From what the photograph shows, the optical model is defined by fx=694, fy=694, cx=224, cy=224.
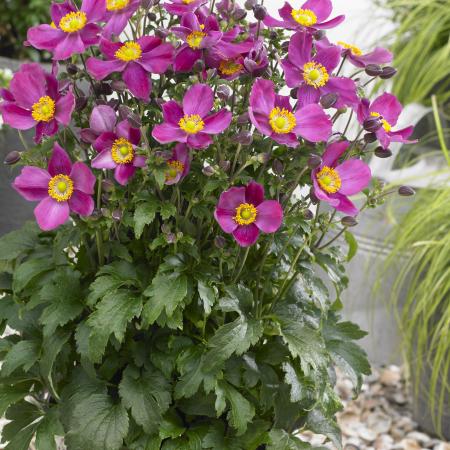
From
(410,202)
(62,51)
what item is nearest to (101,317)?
(62,51)

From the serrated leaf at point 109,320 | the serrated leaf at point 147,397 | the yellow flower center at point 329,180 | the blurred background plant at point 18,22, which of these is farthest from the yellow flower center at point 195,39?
the blurred background plant at point 18,22

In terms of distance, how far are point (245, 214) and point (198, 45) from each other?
206 millimetres

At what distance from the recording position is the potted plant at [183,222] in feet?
2.67

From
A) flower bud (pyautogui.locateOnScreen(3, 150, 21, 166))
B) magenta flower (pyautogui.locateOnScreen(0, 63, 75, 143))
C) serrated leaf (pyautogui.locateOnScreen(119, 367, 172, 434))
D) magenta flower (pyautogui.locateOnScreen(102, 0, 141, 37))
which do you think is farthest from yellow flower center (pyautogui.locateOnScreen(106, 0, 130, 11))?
serrated leaf (pyautogui.locateOnScreen(119, 367, 172, 434))

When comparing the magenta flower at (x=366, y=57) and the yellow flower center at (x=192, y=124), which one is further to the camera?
the magenta flower at (x=366, y=57)

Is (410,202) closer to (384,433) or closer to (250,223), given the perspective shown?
(384,433)

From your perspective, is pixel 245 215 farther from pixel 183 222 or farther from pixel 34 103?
pixel 34 103

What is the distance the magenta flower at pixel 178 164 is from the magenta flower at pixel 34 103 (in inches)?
5.4

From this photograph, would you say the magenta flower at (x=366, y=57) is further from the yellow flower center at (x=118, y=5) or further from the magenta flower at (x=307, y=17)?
the yellow flower center at (x=118, y=5)

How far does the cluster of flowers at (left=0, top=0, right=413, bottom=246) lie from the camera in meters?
0.79

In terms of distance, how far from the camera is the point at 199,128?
2.57 ft

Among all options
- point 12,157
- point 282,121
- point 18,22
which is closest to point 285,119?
point 282,121

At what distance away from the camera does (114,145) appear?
82cm

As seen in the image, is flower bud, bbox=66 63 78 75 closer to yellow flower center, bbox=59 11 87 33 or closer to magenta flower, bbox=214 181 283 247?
yellow flower center, bbox=59 11 87 33
